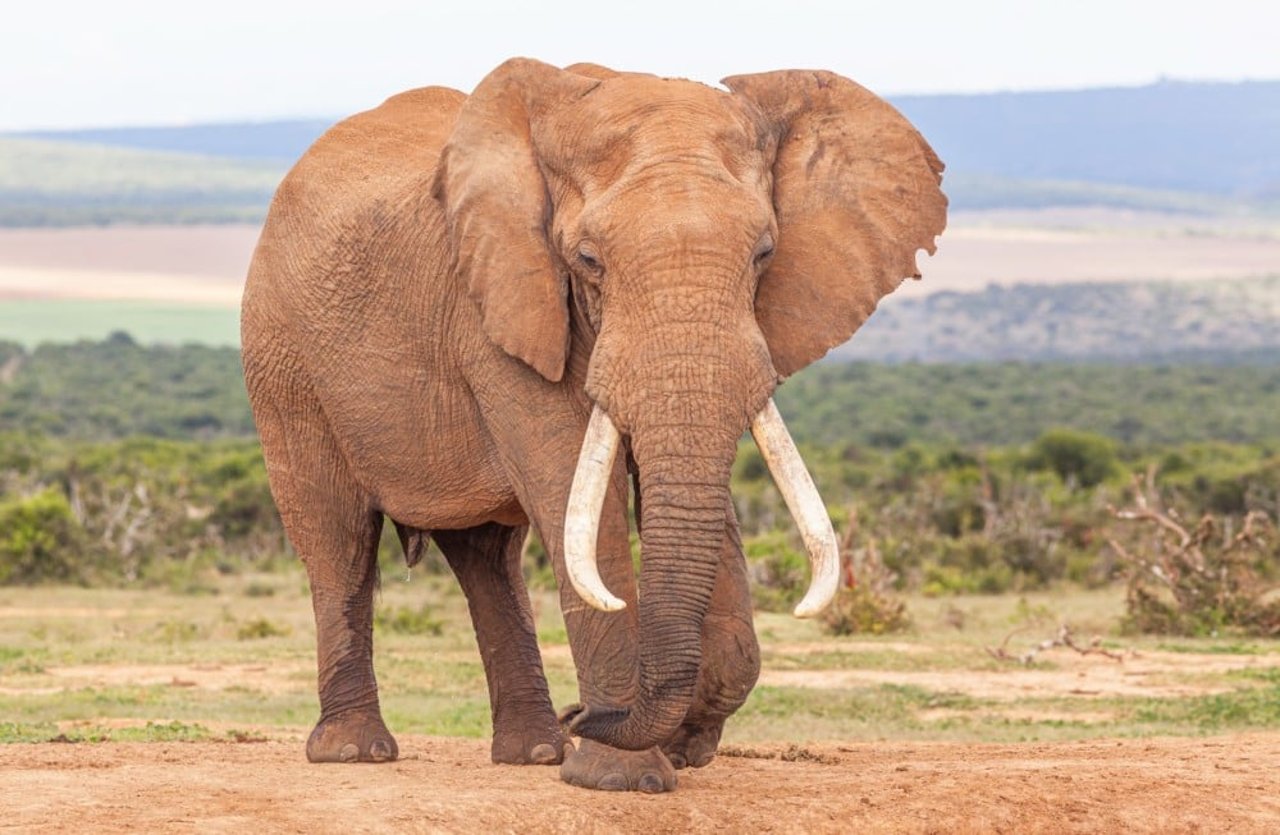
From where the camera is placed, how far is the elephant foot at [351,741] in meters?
9.83

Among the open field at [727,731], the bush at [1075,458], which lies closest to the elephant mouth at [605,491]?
the open field at [727,731]

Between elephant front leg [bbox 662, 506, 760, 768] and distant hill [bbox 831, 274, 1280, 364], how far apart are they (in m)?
129

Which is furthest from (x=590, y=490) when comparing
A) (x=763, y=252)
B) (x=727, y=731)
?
(x=727, y=731)

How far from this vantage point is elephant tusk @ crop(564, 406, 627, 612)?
7.54 metres

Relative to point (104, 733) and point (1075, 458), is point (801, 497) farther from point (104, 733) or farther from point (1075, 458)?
point (1075, 458)

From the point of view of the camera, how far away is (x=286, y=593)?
76.1ft

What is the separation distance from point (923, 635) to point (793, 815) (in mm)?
10007

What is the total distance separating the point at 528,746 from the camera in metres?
9.88

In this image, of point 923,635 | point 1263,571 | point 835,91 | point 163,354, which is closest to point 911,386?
point 163,354

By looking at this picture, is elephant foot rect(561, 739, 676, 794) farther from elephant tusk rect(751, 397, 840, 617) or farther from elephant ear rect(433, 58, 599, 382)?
elephant ear rect(433, 58, 599, 382)

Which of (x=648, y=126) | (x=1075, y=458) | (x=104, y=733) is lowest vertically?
(x=1075, y=458)

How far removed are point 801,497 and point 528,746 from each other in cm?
278

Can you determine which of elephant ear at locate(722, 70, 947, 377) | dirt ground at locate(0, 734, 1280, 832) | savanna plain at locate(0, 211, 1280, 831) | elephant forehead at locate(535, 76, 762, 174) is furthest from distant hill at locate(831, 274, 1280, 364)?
elephant forehead at locate(535, 76, 762, 174)

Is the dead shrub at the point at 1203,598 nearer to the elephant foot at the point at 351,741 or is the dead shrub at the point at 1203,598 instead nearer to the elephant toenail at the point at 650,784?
the elephant foot at the point at 351,741
